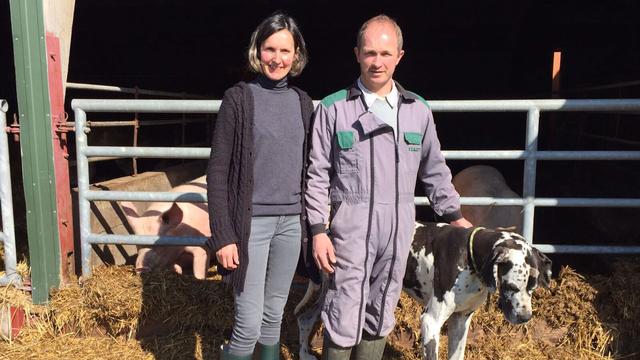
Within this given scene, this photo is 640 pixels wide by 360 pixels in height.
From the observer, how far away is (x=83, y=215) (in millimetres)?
3564

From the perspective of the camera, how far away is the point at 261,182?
2289 millimetres

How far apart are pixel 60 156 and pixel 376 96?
232 centimetres

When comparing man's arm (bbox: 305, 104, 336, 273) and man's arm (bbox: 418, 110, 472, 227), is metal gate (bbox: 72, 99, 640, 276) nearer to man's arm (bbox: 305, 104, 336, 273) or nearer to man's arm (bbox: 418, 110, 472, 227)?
man's arm (bbox: 418, 110, 472, 227)

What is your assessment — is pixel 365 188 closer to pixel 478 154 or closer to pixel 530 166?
pixel 478 154

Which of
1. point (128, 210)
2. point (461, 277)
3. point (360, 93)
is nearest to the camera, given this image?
point (360, 93)

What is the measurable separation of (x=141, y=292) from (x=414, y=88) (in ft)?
32.5

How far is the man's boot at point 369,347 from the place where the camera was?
2.41 metres

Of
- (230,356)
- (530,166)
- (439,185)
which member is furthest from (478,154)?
(230,356)

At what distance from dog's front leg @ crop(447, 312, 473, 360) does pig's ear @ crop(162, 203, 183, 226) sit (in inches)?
103

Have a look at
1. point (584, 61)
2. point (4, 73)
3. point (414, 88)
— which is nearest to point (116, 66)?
point (4, 73)

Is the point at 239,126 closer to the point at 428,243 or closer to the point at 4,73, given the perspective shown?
the point at 428,243

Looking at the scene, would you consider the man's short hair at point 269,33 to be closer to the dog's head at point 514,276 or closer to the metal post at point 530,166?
the dog's head at point 514,276

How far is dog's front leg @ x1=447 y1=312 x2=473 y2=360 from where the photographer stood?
2.88 meters

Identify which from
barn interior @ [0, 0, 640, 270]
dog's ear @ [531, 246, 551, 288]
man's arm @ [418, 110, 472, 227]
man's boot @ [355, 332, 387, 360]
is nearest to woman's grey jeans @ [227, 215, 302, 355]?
man's boot @ [355, 332, 387, 360]
